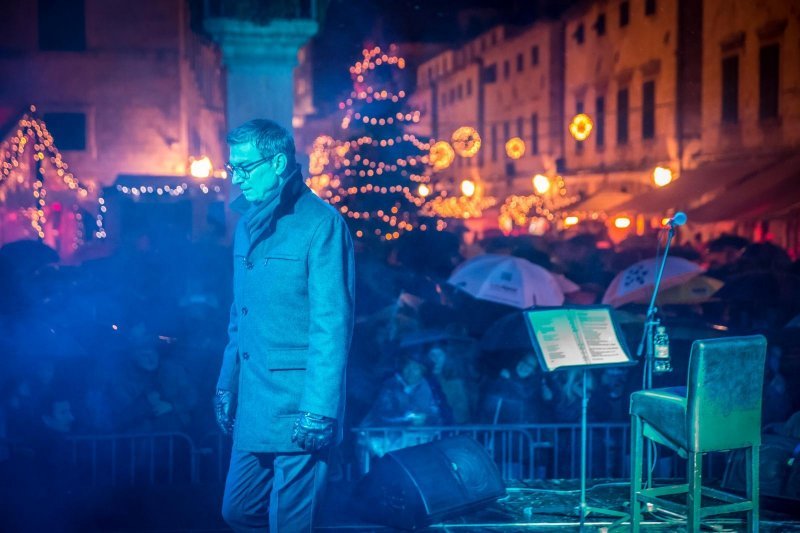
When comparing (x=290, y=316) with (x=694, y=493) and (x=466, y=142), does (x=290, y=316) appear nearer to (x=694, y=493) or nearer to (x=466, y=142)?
(x=694, y=493)

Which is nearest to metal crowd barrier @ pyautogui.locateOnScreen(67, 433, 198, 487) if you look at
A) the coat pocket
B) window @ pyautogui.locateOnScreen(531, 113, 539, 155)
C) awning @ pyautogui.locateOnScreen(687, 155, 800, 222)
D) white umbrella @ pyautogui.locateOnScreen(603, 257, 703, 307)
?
the coat pocket

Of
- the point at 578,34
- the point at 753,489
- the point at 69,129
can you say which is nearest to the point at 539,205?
the point at 578,34

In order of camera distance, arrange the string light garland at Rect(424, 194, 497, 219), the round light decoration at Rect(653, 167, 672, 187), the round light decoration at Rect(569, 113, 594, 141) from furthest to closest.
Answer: the string light garland at Rect(424, 194, 497, 219), the round light decoration at Rect(569, 113, 594, 141), the round light decoration at Rect(653, 167, 672, 187)

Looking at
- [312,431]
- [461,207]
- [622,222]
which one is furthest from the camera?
[461,207]

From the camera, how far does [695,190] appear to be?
24656 mm

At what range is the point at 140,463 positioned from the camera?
25.7 ft

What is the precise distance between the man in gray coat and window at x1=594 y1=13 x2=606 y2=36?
112ft

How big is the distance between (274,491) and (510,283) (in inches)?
295

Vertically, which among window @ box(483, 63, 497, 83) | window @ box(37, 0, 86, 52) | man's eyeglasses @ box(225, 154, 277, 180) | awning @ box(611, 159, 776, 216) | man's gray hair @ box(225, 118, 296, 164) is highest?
window @ box(483, 63, 497, 83)

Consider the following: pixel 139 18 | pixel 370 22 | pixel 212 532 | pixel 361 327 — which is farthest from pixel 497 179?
pixel 212 532

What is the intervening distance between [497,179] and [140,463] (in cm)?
4492

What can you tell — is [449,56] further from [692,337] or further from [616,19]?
[692,337]

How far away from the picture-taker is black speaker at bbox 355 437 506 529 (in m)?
6.71

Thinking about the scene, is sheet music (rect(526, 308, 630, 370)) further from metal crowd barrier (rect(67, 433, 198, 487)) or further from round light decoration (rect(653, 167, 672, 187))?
round light decoration (rect(653, 167, 672, 187))
